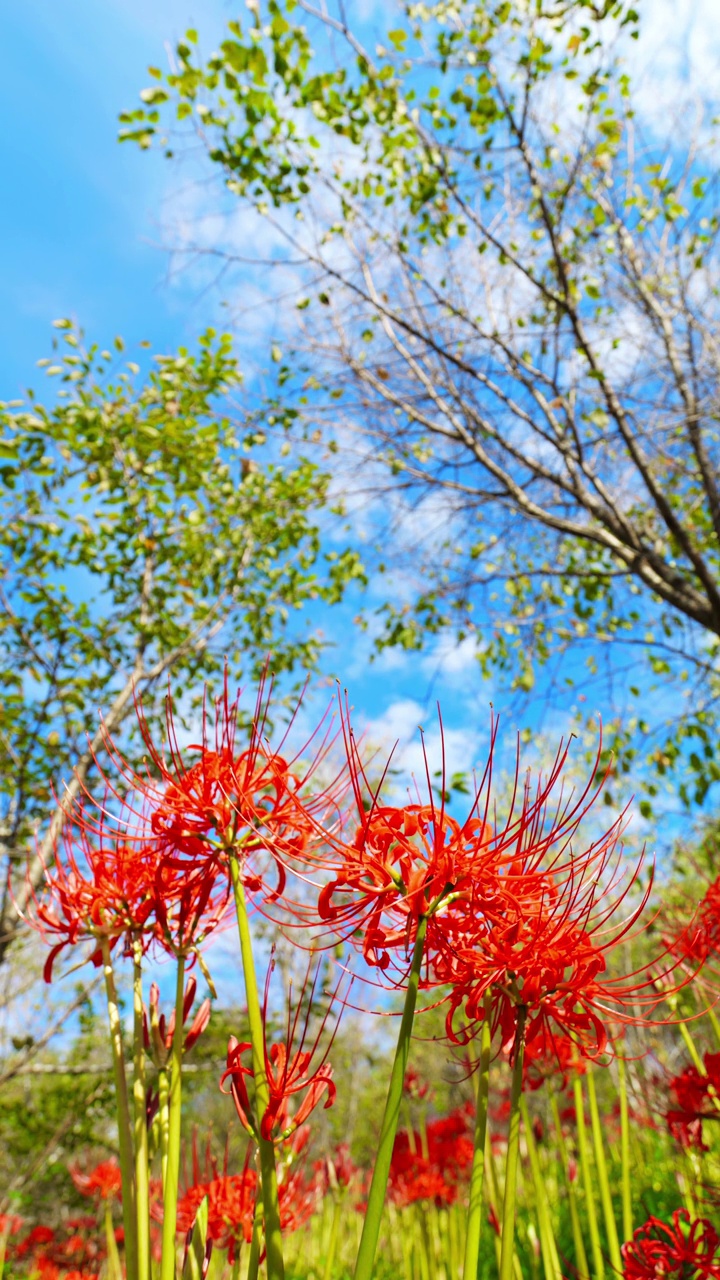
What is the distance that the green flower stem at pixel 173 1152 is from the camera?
1.00m

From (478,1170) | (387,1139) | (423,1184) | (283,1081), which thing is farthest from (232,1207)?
(423,1184)

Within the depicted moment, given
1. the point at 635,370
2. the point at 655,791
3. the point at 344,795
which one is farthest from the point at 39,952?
the point at 344,795

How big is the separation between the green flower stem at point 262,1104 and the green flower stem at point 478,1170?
219 millimetres

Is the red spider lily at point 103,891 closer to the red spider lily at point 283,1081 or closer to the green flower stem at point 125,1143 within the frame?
the green flower stem at point 125,1143

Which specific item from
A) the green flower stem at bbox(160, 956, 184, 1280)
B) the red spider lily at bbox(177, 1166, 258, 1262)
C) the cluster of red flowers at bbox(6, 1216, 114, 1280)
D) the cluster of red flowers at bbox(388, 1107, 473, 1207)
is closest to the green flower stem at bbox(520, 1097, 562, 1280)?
the red spider lily at bbox(177, 1166, 258, 1262)

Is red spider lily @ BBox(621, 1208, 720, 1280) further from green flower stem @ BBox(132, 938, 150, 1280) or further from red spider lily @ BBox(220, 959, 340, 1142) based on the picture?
green flower stem @ BBox(132, 938, 150, 1280)

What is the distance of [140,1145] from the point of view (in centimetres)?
111

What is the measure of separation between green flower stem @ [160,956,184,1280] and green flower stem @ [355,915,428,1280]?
0.96 ft

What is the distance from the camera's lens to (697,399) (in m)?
5.80

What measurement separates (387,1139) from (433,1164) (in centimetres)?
299

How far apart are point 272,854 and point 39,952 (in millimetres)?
12649

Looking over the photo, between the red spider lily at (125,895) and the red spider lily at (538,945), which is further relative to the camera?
the red spider lily at (125,895)

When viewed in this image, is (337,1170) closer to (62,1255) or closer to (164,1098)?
(164,1098)

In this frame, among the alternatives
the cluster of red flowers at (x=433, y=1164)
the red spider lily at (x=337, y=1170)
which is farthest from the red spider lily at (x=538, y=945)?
the cluster of red flowers at (x=433, y=1164)
